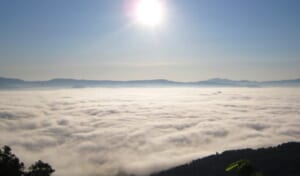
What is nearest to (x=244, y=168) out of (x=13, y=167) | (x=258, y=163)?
(x=13, y=167)

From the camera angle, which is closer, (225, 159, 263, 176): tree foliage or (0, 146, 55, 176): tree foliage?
(225, 159, 263, 176): tree foliage

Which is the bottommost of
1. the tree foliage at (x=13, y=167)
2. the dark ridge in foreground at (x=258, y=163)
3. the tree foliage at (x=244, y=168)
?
the dark ridge in foreground at (x=258, y=163)

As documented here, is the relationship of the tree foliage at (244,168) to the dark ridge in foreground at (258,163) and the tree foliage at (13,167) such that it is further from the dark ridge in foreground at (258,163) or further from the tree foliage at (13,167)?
the dark ridge in foreground at (258,163)

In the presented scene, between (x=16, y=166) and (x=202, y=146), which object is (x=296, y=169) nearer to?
(x=202, y=146)

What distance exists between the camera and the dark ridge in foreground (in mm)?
132375

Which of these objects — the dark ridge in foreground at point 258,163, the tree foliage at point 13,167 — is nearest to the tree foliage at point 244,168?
the tree foliage at point 13,167

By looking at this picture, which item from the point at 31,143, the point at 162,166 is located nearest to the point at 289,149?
the point at 162,166

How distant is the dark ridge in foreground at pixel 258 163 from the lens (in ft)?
434

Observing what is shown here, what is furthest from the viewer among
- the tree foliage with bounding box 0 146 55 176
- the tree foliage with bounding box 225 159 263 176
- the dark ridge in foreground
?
the dark ridge in foreground

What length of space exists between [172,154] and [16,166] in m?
146

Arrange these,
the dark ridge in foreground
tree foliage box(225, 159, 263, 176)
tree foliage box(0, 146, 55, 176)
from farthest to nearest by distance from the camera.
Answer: the dark ridge in foreground → tree foliage box(0, 146, 55, 176) → tree foliage box(225, 159, 263, 176)

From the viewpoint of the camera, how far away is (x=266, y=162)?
137m

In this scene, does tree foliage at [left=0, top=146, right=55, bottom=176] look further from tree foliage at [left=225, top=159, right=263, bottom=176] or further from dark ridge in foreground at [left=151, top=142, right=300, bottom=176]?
dark ridge in foreground at [left=151, top=142, right=300, bottom=176]

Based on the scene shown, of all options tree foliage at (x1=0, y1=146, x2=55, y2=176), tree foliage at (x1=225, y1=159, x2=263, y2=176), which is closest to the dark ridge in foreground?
tree foliage at (x1=0, y1=146, x2=55, y2=176)
